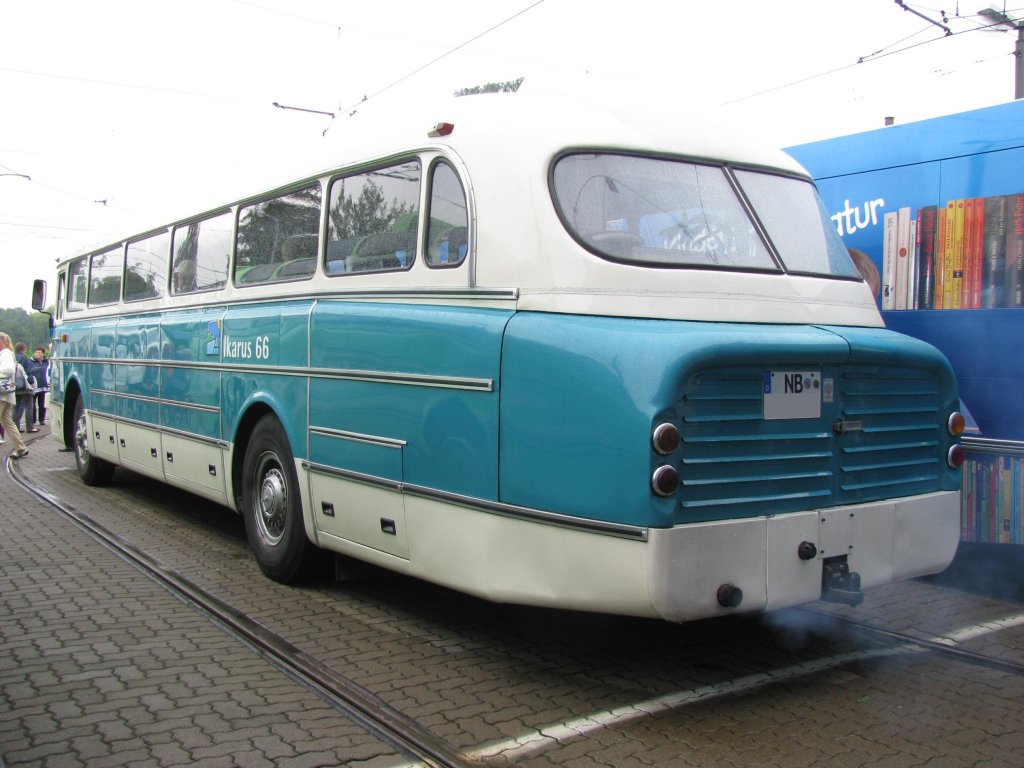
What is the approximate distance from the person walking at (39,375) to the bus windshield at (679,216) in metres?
19.0

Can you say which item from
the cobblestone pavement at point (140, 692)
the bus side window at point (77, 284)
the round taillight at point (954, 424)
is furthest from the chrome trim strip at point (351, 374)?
the bus side window at point (77, 284)

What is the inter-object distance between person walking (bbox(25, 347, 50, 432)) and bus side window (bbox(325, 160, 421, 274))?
17.3 meters

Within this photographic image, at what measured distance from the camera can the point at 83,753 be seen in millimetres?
3697

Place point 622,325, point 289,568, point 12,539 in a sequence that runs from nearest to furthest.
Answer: point 622,325
point 289,568
point 12,539

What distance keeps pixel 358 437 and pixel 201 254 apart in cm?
340

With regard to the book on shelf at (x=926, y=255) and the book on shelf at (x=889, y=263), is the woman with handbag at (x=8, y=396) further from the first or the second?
the book on shelf at (x=926, y=255)

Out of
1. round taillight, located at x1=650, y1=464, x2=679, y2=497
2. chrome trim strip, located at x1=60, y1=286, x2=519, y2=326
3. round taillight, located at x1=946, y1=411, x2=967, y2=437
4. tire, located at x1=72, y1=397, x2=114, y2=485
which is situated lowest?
tire, located at x1=72, y1=397, x2=114, y2=485

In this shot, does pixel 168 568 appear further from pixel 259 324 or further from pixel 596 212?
pixel 596 212

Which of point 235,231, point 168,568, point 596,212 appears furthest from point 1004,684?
point 235,231

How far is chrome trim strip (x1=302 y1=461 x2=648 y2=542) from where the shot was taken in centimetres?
384

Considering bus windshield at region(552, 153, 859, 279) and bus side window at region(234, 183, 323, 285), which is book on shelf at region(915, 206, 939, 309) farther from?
bus side window at region(234, 183, 323, 285)

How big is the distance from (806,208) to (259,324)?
11.4ft

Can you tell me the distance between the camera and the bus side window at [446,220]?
4730mm

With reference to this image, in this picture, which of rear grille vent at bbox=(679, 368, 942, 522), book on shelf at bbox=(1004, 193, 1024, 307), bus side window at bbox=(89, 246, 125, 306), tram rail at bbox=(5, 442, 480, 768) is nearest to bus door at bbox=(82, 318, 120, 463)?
bus side window at bbox=(89, 246, 125, 306)
